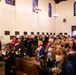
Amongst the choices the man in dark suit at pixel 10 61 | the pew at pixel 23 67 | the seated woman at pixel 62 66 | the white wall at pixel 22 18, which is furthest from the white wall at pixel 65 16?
the seated woman at pixel 62 66

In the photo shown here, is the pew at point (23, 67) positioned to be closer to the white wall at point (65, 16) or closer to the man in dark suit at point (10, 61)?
the man in dark suit at point (10, 61)

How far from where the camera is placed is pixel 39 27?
16.2 metres

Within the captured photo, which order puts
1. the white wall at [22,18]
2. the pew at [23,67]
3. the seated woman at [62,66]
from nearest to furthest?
the seated woman at [62,66] → the pew at [23,67] → the white wall at [22,18]

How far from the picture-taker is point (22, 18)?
13891mm

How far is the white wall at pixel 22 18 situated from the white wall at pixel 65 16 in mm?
1834

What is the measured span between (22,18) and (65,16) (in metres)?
7.31

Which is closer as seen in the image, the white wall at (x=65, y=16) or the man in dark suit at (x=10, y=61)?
the man in dark suit at (x=10, y=61)

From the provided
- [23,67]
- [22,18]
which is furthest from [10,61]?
[22,18]

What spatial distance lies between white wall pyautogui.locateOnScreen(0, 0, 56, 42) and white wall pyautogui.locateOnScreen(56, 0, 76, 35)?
6.02ft

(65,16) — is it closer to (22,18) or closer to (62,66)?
(22,18)

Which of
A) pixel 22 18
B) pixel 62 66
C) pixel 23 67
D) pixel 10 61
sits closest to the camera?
pixel 62 66

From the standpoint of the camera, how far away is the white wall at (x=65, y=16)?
1862 centimetres

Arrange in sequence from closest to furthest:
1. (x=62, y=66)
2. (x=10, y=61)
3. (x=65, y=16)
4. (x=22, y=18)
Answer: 1. (x=62, y=66)
2. (x=10, y=61)
3. (x=22, y=18)
4. (x=65, y=16)

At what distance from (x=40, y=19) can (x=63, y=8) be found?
181 inches
